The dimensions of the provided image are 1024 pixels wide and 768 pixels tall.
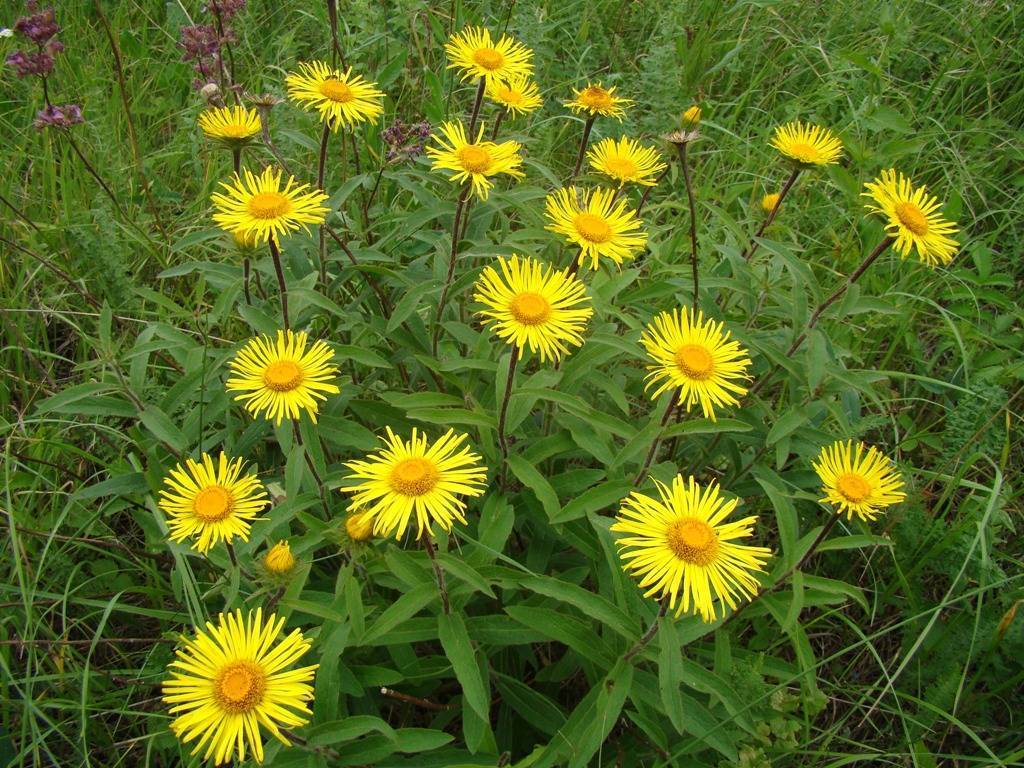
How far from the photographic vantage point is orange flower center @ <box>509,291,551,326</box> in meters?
1.44

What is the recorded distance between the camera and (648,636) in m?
1.33

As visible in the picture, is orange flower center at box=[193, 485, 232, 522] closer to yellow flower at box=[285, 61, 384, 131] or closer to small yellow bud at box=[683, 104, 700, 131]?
yellow flower at box=[285, 61, 384, 131]

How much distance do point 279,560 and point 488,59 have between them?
130 centimetres

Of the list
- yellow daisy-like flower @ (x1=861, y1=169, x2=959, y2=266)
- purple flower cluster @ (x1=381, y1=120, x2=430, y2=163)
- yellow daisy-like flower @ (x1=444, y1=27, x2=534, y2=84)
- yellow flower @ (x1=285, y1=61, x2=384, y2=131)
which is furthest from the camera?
purple flower cluster @ (x1=381, y1=120, x2=430, y2=163)

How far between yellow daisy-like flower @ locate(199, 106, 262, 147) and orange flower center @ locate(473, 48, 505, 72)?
0.56 meters

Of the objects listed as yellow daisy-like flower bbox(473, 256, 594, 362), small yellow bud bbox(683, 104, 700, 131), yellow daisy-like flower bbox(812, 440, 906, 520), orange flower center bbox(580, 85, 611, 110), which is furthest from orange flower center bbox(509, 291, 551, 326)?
small yellow bud bbox(683, 104, 700, 131)

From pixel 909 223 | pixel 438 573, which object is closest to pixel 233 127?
pixel 438 573

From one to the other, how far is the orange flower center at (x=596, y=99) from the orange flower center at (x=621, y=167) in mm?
142

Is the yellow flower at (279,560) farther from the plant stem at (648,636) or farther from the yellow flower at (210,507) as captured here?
the plant stem at (648,636)

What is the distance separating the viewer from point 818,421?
6.52 ft

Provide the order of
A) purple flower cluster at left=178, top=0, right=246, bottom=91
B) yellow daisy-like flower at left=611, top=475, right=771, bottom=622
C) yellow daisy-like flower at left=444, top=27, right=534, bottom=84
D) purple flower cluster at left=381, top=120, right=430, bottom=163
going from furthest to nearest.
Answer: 1. purple flower cluster at left=178, top=0, right=246, bottom=91
2. purple flower cluster at left=381, top=120, right=430, bottom=163
3. yellow daisy-like flower at left=444, top=27, right=534, bottom=84
4. yellow daisy-like flower at left=611, top=475, right=771, bottom=622

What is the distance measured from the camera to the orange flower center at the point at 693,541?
1.22 metres

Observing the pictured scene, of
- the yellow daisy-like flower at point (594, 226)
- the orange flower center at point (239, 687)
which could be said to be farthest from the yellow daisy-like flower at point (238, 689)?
the yellow daisy-like flower at point (594, 226)

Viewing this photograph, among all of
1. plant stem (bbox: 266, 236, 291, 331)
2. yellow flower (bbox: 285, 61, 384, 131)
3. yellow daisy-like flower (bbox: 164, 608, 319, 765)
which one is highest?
yellow flower (bbox: 285, 61, 384, 131)
